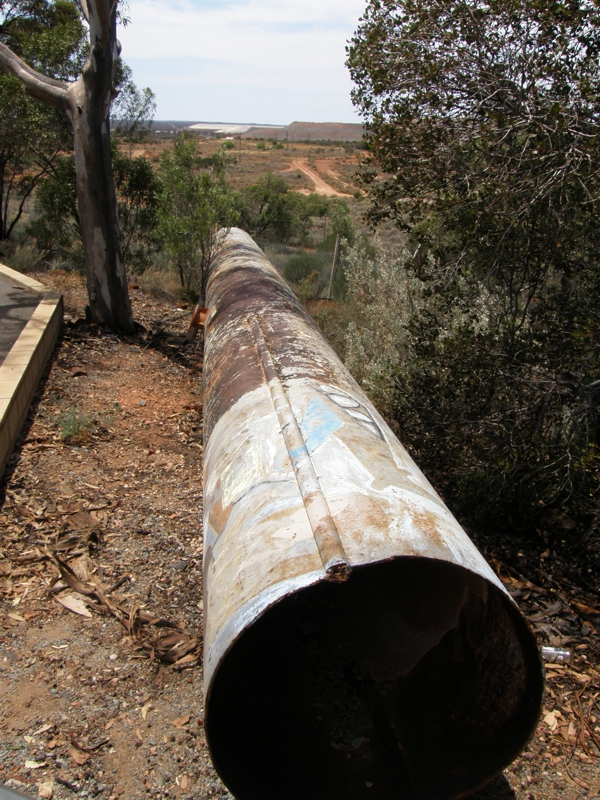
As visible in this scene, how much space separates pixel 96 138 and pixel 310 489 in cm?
701

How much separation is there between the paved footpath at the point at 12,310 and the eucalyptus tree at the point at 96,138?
88 cm

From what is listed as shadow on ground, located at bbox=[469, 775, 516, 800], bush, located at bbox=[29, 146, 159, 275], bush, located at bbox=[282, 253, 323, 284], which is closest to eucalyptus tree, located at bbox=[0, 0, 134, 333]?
bush, located at bbox=[29, 146, 159, 275]

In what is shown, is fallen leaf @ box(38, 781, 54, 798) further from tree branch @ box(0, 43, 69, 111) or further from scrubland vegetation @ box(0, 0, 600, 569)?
tree branch @ box(0, 43, 69, 111)

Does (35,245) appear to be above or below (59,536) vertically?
above

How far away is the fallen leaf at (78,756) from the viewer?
2855mm

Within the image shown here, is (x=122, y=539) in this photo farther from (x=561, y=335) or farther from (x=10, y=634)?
(x=561, y=335)

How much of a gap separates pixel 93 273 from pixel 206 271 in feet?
5.03

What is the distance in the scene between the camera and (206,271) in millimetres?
8703

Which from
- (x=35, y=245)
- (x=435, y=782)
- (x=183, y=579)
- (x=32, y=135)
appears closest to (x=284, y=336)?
(x=183, y=579)

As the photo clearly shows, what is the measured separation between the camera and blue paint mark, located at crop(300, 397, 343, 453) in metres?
2.87

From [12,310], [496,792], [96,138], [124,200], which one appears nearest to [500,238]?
[496,792]

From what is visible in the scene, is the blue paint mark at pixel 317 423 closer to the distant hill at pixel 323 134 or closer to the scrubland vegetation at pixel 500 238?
the scrubland vegetation at pixel 500 238

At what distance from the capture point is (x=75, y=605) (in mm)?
3820

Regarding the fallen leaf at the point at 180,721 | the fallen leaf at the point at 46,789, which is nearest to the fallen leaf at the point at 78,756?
the fallen leaf at the point at 46,789
